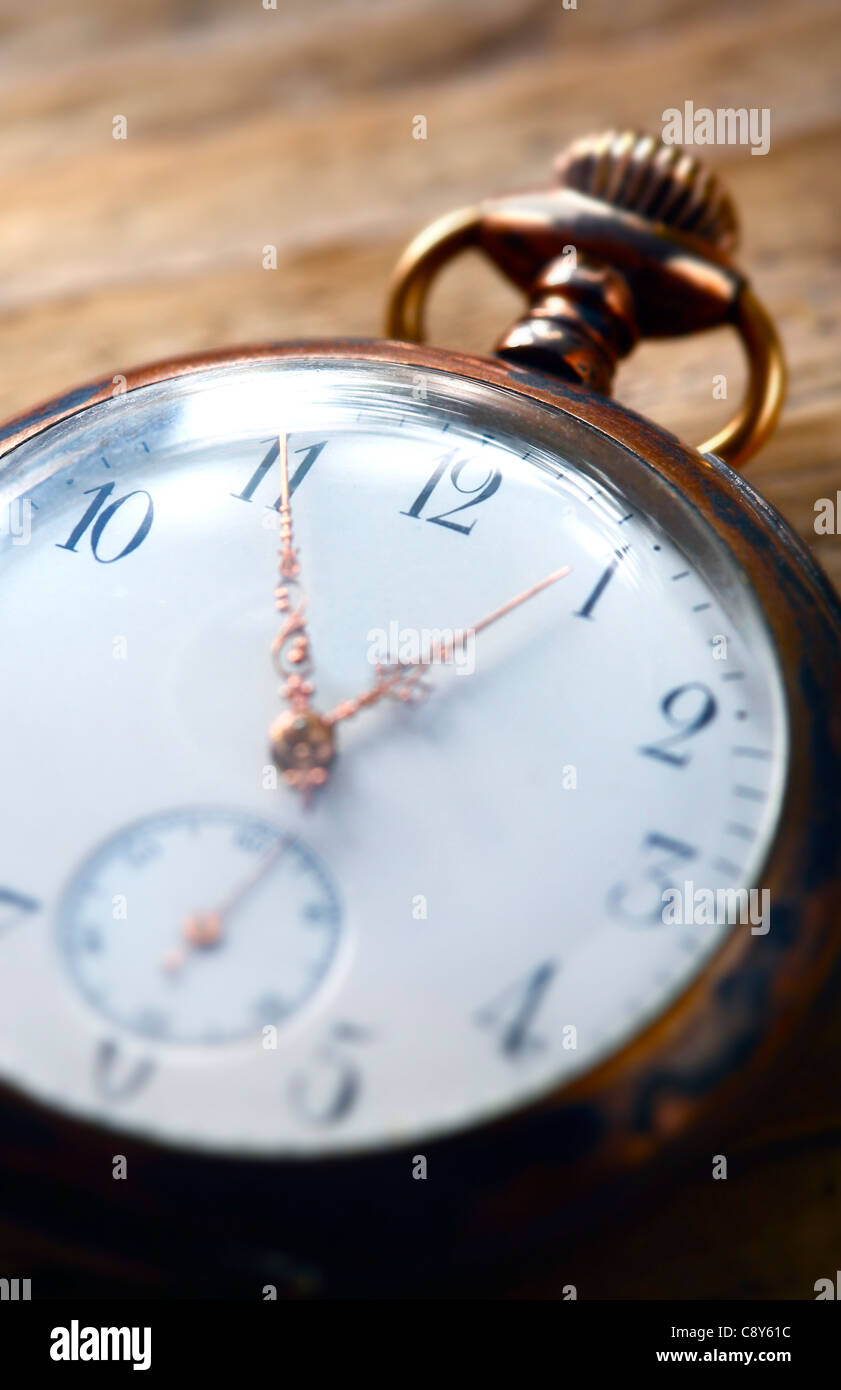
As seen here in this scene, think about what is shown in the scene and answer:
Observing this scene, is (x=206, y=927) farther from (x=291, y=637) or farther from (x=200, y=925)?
(x=291, y=637)

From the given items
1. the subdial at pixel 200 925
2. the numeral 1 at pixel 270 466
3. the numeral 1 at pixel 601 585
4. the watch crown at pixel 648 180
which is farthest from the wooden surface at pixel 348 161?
the subdial at pixel 200 925

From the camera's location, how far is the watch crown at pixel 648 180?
121 cm

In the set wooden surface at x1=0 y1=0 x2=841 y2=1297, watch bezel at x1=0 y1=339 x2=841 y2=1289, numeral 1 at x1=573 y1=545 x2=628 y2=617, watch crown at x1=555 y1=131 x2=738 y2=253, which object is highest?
wooden surface at x1=0 y1=0 x2=841 y2=1297

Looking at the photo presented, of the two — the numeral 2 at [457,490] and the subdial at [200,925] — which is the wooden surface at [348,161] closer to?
the numeral 2 at [457,490]

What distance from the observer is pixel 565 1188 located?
77cm

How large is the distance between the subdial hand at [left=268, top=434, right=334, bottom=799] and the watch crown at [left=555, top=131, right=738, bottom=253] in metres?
0.43

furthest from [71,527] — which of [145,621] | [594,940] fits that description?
[594,940]

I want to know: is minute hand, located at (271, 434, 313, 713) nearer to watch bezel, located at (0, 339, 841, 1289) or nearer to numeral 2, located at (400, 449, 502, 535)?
numeral 2, located at (400, 449, 502, 535)

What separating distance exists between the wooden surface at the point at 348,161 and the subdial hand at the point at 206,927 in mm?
660

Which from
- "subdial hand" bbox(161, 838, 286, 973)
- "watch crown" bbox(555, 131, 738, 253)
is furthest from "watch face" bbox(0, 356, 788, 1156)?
"watch crown" bbox(555, 131, 738, 253)

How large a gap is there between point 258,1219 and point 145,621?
385mm

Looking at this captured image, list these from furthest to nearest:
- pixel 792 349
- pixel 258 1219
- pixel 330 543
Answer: pixel 792 349, pixel 330 543, pixel 258 1219

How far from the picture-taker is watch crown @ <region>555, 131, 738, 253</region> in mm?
1211
